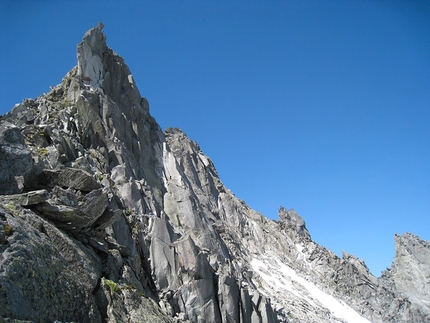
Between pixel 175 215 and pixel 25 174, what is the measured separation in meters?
33.0

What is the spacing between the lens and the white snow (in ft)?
233

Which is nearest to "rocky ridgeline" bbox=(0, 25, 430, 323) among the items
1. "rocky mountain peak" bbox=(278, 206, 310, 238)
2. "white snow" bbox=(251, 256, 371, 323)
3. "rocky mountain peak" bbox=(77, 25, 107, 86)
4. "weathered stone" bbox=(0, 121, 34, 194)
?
"weathered stone" bbox=(0, 121, 34, 194)

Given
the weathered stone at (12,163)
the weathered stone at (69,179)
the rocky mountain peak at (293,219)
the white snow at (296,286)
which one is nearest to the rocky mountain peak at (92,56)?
the weathered stone at (69,179)

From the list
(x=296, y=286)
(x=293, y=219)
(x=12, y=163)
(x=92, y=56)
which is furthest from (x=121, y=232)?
(x=293, y=219)

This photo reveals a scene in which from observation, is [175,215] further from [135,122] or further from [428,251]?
[428,251]

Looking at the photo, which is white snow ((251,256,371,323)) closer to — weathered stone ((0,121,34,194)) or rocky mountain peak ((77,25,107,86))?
rocky mountain peak ((77,25,107,86))

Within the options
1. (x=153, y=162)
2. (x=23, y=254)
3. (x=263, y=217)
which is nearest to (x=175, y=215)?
(x=153, y=162)

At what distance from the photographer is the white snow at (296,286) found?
70.9 meters

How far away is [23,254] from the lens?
1045 centimetres

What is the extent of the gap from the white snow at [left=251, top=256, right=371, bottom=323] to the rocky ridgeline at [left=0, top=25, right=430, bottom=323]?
1.33ft

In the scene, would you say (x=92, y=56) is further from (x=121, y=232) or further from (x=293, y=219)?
(x=293, y=219)

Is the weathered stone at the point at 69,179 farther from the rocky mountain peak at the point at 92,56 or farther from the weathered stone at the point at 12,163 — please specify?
the rocky mountain peak at the point at 92,56

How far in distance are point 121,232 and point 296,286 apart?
60.9m

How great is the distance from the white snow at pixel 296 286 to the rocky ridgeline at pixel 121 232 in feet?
1.33
